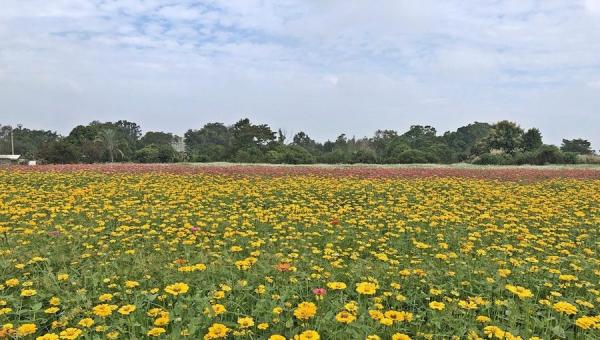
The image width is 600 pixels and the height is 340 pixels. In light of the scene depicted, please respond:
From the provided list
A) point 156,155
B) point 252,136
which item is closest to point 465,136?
point 252,136

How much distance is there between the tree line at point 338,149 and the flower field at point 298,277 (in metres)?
24.5

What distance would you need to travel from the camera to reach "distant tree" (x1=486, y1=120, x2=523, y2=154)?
3759cm

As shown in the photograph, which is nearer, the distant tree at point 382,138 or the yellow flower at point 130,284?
the yellow flower at point 130,284

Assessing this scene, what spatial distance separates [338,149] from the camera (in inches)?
1799

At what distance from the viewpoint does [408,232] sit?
19.2ft

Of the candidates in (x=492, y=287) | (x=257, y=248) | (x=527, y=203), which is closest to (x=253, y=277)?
(x=257, y=248)

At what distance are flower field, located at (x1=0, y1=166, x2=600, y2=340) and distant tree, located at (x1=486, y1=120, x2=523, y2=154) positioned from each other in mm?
32218

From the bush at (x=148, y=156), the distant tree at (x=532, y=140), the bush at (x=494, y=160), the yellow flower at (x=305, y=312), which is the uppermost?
the distant tree at (x=532, y=140)

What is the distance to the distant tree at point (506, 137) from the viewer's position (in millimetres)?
37594

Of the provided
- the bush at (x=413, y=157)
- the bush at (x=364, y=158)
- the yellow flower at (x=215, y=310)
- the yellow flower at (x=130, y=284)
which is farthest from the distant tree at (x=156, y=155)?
the yellow flower at (x=215, y=310)

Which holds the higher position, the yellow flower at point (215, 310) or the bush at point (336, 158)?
the bush at point (336, 158)

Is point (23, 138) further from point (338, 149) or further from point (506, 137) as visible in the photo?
point (506, 137)

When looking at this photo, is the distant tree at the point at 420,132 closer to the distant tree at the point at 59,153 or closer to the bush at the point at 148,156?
the bush at the point at 148,156

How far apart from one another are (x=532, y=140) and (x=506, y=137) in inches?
75.5
